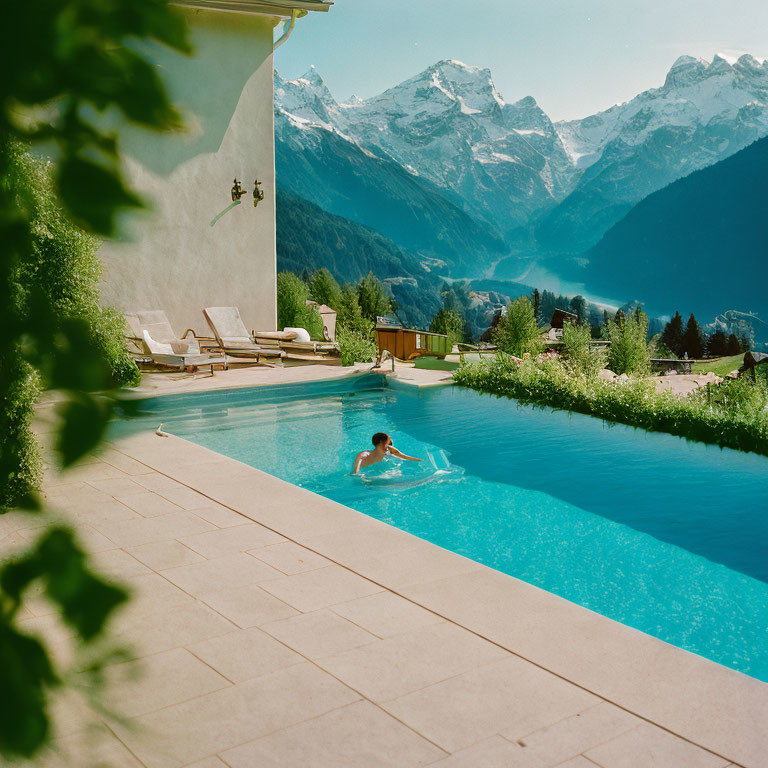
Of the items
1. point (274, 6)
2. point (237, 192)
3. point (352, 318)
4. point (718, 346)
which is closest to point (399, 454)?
point (237, 192)

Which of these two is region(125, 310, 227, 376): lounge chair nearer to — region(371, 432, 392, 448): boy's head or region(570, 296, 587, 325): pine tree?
region(371, 432, 392, 448): boy's head

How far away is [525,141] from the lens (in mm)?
117750

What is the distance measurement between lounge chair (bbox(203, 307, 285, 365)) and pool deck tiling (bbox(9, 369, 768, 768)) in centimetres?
685

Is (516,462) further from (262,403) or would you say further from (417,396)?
(262,403)

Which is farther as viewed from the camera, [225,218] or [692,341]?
[692,341]

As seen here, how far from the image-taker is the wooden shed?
12180mm

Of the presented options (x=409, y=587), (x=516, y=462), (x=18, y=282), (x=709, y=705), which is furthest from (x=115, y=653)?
(x=516, y=462)

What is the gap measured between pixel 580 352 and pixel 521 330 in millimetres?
1489

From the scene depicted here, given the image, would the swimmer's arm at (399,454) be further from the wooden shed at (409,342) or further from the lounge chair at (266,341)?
the wooden shed at (409,342)

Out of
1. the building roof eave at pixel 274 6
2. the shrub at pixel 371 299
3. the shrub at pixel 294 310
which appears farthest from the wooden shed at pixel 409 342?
the shrub at pixel 371 299

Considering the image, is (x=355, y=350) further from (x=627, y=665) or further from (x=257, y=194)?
(x=627, y=665)

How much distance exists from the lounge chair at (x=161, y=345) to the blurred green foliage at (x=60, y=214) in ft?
30.8

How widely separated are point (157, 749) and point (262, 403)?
8.98 meters

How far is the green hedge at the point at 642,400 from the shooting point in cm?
704
